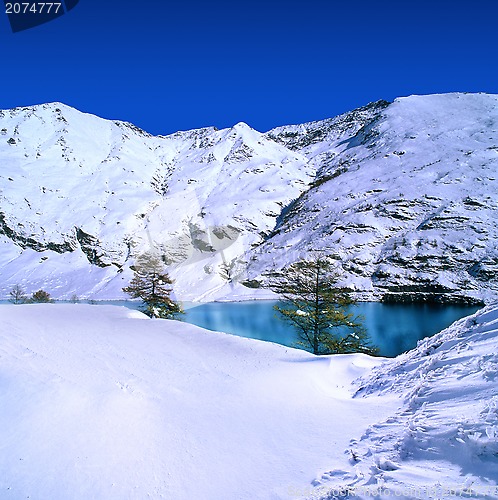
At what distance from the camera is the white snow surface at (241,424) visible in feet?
12.1

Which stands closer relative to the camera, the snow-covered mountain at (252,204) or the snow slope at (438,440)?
the snow slope at (438,440)

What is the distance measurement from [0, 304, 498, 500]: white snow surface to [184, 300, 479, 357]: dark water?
1448 cm

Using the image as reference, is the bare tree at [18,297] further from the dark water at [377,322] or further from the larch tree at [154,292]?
the larch tree at [154,292]

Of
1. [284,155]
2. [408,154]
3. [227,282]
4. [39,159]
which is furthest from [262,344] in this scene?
[39,159]

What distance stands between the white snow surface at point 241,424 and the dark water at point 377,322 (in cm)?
1448

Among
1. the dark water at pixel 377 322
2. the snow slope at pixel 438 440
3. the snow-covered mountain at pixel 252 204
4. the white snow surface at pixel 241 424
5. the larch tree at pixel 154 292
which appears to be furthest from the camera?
the snow-covered mountain at pixel 252 204

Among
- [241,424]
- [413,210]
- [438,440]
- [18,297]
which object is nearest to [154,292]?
[241,424]

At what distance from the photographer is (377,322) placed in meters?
36.0

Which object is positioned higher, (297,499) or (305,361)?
(297,499)

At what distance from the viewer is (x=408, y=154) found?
84938 mm

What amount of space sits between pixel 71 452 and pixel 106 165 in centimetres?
12893

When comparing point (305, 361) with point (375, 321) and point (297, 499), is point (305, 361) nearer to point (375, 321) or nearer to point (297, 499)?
Answer: point (297, 499)

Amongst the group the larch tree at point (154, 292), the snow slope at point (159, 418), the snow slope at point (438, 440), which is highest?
the snow slope at point (438, 440)

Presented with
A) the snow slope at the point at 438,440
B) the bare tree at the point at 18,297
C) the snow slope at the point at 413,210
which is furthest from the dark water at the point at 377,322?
the bare tree at the point at 18,297
